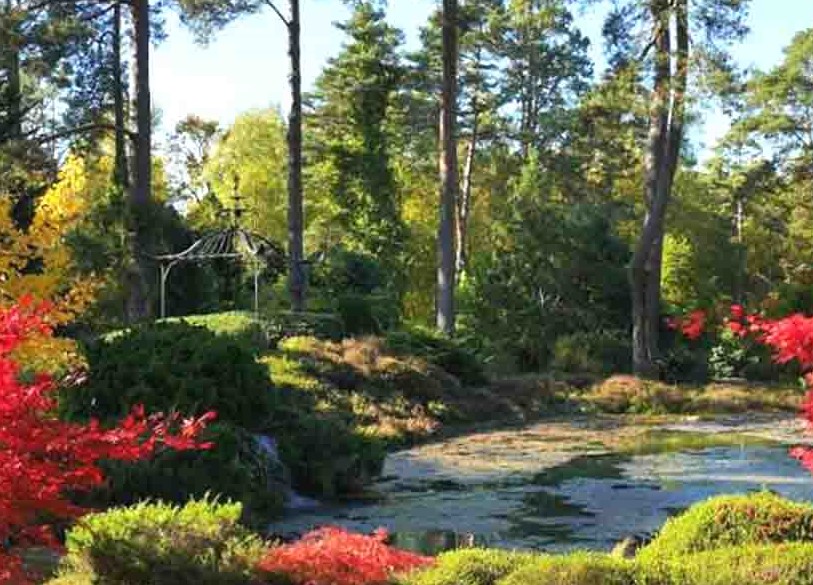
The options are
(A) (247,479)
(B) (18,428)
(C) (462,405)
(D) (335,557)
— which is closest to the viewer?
(B) (18,428)

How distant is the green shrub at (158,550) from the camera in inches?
207

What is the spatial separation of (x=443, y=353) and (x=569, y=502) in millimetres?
9201

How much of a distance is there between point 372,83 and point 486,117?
5545 mm

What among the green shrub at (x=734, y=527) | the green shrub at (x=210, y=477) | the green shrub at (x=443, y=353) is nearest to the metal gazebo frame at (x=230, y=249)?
the green shrub at (x=443, y=353)

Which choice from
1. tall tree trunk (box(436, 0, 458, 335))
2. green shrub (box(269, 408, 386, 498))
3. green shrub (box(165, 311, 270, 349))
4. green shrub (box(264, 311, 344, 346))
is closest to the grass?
tall tree trunk (box(436, 0, 458, 335))

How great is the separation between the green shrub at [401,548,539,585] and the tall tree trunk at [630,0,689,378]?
1702 centimetres

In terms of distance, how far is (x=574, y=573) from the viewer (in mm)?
5133

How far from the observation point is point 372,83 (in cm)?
3722

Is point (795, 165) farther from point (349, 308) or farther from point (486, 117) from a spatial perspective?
point (349, 308)

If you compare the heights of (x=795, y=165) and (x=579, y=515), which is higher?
(x=795, y=165)

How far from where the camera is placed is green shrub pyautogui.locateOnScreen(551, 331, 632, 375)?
A: 75.2 feet

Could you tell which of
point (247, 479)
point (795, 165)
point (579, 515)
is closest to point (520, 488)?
point (579, 515)

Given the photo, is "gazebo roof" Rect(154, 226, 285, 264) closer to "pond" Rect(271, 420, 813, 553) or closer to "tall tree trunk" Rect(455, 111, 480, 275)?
"pond" Rect(271, 420, 813, 553)

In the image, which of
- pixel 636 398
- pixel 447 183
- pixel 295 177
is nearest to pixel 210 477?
pixel 636 398
